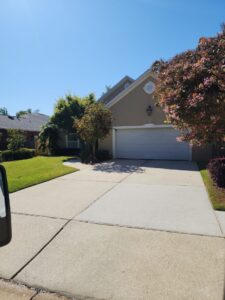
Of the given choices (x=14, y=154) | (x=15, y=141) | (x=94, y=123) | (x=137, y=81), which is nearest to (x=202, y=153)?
(x=137, y=81)

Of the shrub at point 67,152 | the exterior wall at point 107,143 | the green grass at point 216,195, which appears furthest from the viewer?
the shrub at point 67,152

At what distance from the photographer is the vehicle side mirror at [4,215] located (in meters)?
1.56

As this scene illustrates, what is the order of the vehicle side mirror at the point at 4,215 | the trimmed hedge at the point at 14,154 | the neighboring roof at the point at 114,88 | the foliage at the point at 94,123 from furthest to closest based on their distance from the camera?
the neighboring roof at the point at 114,88
the trimmed hedge at the point at 14,154
the foliage at the point at 94,123
the vehicle side mirror at the point at 4,215

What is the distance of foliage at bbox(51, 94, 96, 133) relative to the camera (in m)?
18.9

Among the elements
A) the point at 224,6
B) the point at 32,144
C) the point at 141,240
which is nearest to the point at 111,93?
the point at 32,144

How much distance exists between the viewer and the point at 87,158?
1518cm

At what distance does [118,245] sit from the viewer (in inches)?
153

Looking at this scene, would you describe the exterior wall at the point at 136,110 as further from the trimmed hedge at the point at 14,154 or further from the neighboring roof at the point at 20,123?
the neighboring roof at the point at 20,123

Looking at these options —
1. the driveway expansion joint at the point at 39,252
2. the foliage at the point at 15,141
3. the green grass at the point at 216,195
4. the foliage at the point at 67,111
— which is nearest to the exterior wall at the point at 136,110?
the foliage at the point at 67,111

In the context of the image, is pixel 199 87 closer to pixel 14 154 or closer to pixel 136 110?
pixel 136 110

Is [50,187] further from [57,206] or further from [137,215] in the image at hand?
[137,215]

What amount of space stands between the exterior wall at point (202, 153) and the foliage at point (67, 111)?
8.82m

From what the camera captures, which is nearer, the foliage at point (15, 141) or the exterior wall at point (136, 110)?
the exterior wall at point (136, 110)

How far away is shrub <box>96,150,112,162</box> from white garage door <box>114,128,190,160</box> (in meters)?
0.67
